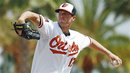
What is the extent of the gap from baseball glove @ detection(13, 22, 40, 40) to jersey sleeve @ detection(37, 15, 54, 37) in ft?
0.49

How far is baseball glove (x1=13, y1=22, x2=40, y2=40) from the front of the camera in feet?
20.5

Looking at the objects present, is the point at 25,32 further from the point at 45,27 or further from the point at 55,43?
the point at 55,43

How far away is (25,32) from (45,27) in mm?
324

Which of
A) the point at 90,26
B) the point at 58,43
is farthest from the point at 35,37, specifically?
the point at 90,26

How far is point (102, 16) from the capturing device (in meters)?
26.5

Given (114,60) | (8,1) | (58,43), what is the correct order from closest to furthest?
(58,43) → (114,60) → (8,1)

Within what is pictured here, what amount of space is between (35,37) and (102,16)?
19.7 m

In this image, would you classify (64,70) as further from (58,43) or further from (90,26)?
(90,26)

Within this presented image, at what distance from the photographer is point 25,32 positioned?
6.54 metres

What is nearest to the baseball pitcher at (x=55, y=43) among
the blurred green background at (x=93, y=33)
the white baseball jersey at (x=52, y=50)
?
the white baseball jersey at (x=52, y=50)

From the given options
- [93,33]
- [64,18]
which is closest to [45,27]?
[64,18]

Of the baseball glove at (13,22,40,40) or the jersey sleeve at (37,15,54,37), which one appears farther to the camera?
the jersey sleeve at (37,15,54,37)

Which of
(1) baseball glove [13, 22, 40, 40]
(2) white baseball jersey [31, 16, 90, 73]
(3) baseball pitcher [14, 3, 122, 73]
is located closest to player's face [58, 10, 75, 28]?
(3) baseball pitcher [14, 3, 122, 73]

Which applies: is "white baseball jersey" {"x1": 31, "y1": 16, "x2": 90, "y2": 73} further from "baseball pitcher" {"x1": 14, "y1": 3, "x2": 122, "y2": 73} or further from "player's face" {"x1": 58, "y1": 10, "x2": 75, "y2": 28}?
"player's face" {"x1": 58, "y1": 10, "x2": 75, "y2": 28}
